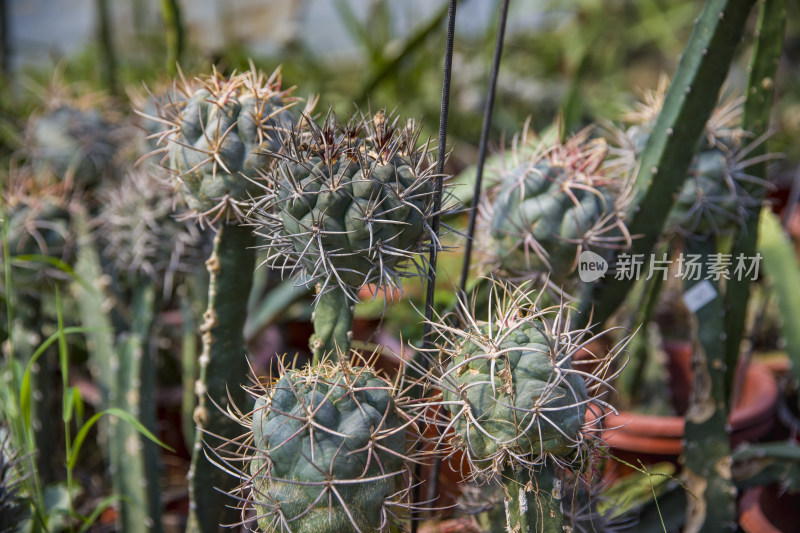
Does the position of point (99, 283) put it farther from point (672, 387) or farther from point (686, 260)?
point (672, 387)

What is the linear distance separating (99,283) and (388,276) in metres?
0.95

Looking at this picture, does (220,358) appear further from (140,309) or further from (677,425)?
(677,425)

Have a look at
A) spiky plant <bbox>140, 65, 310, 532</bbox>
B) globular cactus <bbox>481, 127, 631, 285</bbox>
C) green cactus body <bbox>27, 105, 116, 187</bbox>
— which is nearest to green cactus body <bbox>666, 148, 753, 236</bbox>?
globular cactus <bbox>481, 127, 631, 285</bbox>

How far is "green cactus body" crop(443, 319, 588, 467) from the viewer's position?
0.71m

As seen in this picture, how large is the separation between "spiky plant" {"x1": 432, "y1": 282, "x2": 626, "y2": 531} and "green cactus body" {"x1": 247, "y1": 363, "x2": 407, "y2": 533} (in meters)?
0.08

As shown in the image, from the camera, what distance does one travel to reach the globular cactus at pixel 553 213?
104 cm

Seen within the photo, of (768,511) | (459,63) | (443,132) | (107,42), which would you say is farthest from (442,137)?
(459,63)

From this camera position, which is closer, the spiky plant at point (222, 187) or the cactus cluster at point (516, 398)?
the cactus cluster at point (516, 398)

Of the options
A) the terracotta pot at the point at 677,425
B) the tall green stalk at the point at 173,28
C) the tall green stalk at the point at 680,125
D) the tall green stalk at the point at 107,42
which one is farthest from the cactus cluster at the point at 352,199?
the tall green stalk at the point at 107,42

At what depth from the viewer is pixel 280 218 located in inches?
31.2

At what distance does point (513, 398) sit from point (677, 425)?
105cm

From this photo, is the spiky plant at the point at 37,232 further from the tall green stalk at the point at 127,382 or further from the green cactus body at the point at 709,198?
the green cactus body at the point at 709,198

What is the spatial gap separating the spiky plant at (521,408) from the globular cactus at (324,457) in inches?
2.7

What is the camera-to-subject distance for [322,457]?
69cm
